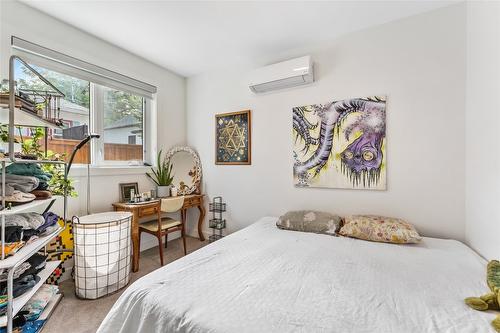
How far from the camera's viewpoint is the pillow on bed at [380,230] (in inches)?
70.1

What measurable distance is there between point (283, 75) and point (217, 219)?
2141 mm

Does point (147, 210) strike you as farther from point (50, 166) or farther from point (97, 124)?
point (97, 124)

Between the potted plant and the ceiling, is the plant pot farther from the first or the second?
the ceiling

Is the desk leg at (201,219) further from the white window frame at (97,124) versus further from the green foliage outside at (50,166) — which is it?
the green foliage outside at (50,166)

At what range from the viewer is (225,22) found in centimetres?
215

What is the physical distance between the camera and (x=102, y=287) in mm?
1941

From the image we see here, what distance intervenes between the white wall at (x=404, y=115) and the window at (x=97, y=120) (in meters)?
1.80

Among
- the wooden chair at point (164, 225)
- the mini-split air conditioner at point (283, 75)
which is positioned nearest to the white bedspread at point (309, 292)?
the wooden chair at point (164, 225)

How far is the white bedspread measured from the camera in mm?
912

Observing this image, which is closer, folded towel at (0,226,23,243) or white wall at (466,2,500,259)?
folded towel at (0,226,23,243)

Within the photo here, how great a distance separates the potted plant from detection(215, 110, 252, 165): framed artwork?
2.40ft

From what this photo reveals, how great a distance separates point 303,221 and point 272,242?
1.66 ft

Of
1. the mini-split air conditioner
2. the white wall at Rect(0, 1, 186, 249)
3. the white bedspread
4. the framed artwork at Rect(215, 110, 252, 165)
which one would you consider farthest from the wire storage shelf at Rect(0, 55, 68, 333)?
the mini-split air conditioner

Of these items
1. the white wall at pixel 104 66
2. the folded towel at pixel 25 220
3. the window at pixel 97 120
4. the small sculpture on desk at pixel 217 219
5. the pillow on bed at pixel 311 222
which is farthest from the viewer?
the small sculpture on desk at pixel 217 219
